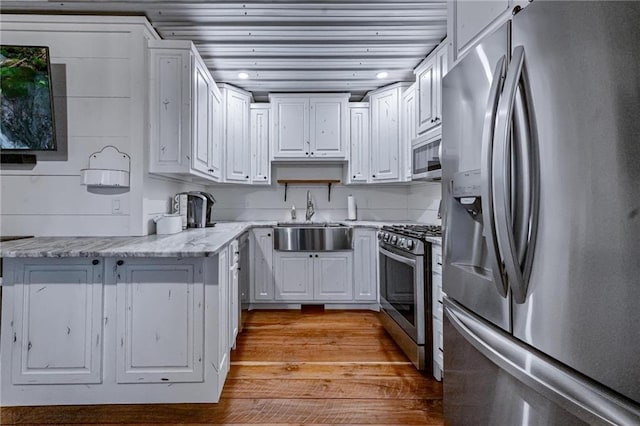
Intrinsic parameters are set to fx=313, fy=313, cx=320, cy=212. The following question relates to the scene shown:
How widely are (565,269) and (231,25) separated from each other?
262 centimetres

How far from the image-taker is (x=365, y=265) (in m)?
3.39

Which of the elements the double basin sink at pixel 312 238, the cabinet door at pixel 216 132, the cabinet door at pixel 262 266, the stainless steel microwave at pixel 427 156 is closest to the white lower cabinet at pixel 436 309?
the stainless steel microwave at pixel 427 156

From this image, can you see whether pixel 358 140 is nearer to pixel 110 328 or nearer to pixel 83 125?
pixel 83 125

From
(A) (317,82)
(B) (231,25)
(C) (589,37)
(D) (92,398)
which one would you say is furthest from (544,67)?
(A) (317,82)

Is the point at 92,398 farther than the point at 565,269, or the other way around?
the point at 92,398

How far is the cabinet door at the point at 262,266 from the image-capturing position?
3.38 meters

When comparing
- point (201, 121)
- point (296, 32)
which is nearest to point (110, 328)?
point (201, 121)

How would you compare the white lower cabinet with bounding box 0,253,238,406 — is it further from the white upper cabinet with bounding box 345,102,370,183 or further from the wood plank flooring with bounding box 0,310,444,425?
the white upper cabinet with bounding box 345,102,370,183

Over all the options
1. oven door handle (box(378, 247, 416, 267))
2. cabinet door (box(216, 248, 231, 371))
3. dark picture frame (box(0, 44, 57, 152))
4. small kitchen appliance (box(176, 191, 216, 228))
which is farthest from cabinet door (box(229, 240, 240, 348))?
dark picture frame (box(0, 44, 57, 152))

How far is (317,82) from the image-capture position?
3430 millimetres

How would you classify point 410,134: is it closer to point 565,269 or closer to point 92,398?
point 565,269

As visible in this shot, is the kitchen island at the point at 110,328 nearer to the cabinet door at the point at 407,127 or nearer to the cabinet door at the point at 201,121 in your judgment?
the cabinet door at the point at 201,121

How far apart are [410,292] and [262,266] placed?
5.62 ft

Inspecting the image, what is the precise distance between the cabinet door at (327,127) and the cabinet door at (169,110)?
5.37 feet
